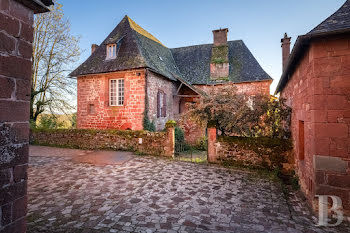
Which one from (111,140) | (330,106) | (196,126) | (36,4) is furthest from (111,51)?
(330,106)

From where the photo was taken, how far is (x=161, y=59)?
15820mm

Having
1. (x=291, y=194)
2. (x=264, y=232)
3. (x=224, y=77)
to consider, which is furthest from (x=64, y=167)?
(x=224, y=77)

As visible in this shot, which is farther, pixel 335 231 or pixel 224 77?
pixel 224 77

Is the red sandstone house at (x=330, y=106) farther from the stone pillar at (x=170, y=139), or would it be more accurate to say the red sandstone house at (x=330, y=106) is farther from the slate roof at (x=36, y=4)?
the stone pillar at (x=170, y=139)

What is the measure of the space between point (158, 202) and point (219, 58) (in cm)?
1526

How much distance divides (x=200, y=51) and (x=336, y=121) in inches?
655

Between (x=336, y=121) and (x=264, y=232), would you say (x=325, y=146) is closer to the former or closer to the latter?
(x=336, y=121)

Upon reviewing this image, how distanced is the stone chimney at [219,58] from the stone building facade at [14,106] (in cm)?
1540

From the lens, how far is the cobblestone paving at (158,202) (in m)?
3.55

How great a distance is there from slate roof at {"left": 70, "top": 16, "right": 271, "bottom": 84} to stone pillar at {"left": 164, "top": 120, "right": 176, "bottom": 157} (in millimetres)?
4639

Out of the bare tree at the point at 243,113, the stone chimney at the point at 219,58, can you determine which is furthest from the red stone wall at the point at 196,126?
the bare tree at the point at 243,113

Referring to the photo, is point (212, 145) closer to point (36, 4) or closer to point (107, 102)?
point (36, 4)

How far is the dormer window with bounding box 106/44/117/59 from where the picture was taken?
13.6 meters

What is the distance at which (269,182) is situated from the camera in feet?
20.0
